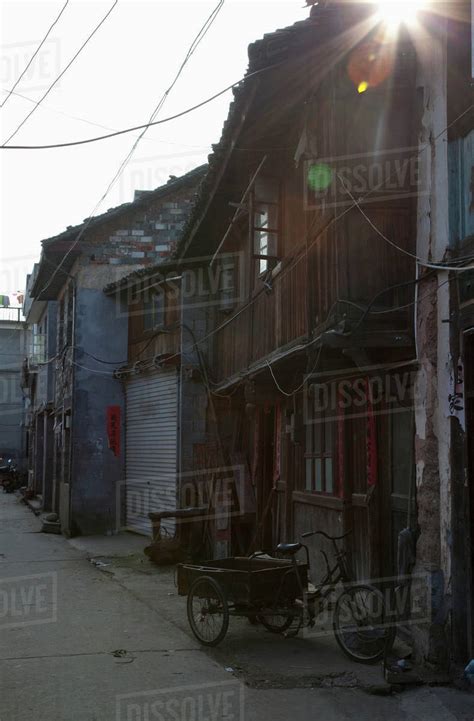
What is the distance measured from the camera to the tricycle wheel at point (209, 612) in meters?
8.08

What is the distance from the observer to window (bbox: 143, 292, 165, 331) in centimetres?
1886

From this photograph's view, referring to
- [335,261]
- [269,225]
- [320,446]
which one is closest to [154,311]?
[269,225]

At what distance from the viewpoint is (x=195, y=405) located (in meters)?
16.9

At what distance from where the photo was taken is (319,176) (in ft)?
29.3

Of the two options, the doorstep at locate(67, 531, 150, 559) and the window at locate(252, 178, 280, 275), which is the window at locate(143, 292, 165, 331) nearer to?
the doorstep at locate(67, 531, 150, 559)

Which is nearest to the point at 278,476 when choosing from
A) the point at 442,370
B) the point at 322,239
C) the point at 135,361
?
the point at 322,239

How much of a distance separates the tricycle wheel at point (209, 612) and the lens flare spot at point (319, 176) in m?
4.45

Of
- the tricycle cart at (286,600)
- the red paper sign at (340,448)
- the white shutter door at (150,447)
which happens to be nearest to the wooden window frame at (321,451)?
the red paper sign at (340,448)

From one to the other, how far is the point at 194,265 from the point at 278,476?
5954mm

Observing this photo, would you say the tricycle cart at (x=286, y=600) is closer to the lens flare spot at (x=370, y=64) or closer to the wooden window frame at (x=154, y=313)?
the lens flare spot at (x=370, y=64)

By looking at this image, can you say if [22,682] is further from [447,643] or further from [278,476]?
[278,476]

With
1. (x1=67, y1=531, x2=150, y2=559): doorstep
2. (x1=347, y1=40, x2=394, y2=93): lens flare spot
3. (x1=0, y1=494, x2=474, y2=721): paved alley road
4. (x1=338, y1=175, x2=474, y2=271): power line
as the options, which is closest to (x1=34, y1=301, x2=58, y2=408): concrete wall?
(x1=67, y1=531, x2=150, y2=559): doorstep

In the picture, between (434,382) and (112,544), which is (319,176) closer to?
(434,382)

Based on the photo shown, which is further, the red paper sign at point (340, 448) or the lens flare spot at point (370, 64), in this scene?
the red paper sign at point (340, 448)
